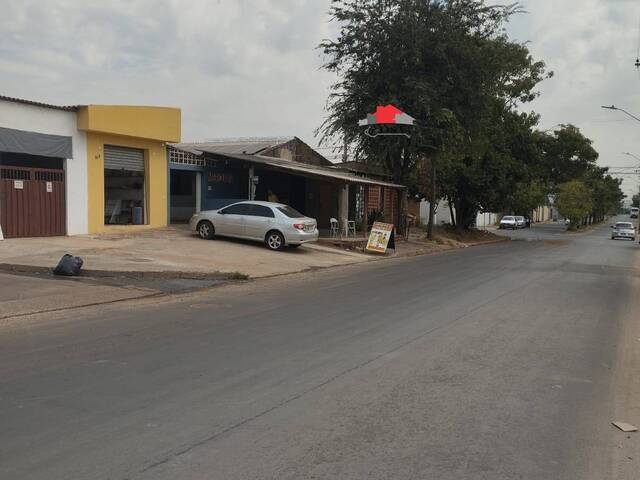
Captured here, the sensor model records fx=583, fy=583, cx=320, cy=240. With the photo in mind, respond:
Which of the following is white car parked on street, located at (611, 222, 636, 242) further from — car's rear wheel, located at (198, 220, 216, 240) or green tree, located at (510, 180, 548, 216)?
car's rear wheel, located at (198, 220, 216, 240)

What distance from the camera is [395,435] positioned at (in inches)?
174

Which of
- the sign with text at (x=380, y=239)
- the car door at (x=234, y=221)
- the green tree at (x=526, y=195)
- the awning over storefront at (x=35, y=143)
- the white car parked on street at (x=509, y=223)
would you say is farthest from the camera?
the white car parked on street at (x=509, y=223)

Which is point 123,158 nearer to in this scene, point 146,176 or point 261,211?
point 146,176

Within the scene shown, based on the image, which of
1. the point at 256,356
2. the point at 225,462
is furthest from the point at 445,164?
the point at 225,462

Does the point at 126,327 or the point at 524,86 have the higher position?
the point at 524,86

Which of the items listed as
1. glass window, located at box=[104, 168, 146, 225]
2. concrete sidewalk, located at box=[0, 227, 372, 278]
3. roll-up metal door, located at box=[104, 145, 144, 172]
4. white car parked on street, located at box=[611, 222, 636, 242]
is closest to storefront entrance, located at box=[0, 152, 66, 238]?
concrete sidewalk, located at box=[0, 227, 372, 278]

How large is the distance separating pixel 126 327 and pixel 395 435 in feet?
16.2

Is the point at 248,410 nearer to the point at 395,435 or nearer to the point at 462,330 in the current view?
the point at 395,435

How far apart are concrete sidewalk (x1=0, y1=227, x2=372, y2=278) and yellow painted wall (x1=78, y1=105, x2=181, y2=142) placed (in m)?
3.49

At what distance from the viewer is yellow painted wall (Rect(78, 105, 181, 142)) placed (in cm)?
1866

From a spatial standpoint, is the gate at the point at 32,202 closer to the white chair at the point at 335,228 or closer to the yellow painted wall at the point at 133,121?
the yellow painted wall at the point at 133,121

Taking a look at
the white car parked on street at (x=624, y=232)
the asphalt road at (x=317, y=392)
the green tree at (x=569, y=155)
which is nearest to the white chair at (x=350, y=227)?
the asphalt road at (x=317, y=392)

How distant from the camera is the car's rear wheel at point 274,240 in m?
19.7

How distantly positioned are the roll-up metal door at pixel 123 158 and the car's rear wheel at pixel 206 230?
11.0ft
